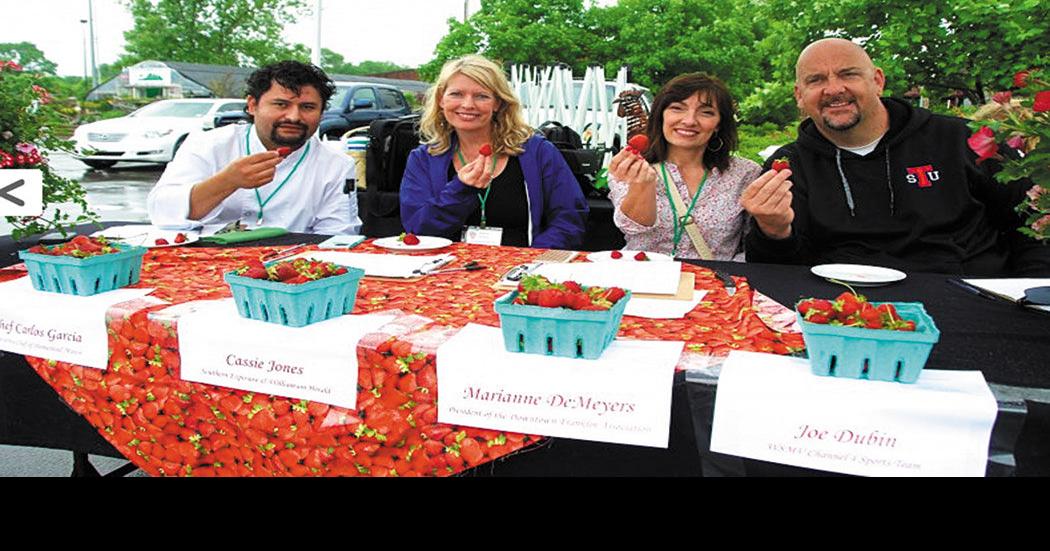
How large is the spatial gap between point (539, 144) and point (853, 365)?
2270 mm

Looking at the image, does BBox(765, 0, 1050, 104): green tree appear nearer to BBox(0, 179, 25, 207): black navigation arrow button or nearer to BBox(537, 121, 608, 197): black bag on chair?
BBox(537, 121, 608, 197): black bag on chair

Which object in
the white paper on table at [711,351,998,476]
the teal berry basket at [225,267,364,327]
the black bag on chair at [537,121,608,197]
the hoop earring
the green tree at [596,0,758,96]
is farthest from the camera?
the green tree at [596,0,758,96]

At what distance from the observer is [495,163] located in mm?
3209

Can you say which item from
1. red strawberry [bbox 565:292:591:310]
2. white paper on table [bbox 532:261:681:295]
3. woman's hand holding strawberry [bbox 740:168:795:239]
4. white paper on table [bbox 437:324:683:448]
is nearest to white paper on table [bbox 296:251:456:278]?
white paper on table [bbox 532:261:681:295]

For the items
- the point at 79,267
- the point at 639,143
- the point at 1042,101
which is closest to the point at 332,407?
the point at 79,267

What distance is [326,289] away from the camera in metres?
1.51

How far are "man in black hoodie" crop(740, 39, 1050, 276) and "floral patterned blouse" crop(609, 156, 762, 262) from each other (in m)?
0.22

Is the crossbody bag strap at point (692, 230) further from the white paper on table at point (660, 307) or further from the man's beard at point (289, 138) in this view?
the man's beard at point (289, 138)

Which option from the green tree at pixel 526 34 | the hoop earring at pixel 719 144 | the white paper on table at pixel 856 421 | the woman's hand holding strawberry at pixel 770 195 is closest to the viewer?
the white paper on table at pixel 856 421

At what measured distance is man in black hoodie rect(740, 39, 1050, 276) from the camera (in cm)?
270

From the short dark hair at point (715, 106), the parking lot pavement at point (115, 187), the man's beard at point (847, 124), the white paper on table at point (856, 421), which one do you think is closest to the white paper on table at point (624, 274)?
the white paper on table at point (856, 421)

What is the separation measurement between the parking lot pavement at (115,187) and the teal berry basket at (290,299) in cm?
631

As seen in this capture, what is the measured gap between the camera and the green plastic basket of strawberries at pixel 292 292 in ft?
4.82
